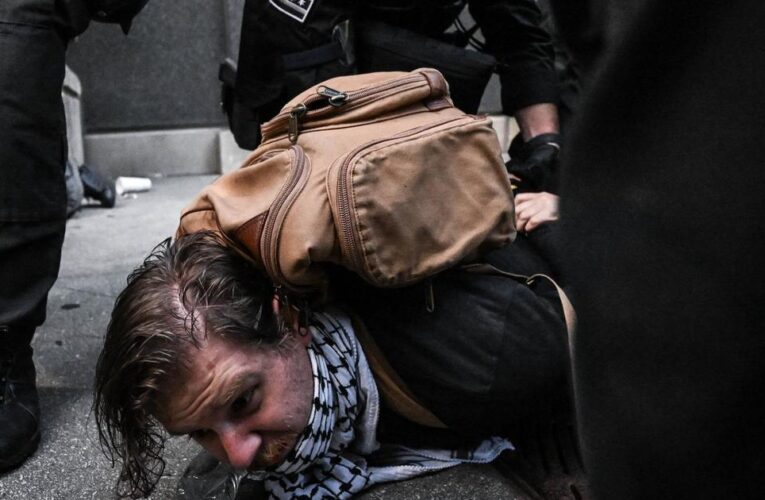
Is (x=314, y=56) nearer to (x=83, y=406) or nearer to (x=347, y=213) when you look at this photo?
(x=347, y=213)

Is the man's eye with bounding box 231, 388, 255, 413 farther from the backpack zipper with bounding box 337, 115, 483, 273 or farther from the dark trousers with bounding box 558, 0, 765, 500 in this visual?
the dark trousers with bounding box 558, 0, 765, 500

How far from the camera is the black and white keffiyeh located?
1138 mm

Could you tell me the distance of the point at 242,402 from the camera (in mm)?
1062

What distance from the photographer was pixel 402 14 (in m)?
1.72

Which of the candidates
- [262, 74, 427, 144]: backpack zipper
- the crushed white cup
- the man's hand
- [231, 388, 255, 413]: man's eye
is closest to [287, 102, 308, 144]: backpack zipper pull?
[262, 74, 427, 144]: backpack zipper

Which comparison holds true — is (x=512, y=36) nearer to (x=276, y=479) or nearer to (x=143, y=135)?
(x=276, y=479)

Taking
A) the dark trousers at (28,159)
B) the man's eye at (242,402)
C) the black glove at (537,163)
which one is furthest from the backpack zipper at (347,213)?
the black glove at (537,163)

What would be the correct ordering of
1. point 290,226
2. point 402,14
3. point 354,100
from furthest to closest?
point 402,14, point 354,100, point 290,226

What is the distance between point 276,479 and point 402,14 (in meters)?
1.03

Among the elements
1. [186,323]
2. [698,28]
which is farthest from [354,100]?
[698,28]

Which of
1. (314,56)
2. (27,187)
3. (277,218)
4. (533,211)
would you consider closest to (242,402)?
(277,218)

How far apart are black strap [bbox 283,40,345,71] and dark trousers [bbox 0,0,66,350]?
46 cm

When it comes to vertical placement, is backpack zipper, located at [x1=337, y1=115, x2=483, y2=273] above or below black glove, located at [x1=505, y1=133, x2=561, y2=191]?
above

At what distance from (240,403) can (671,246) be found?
0.78 m
